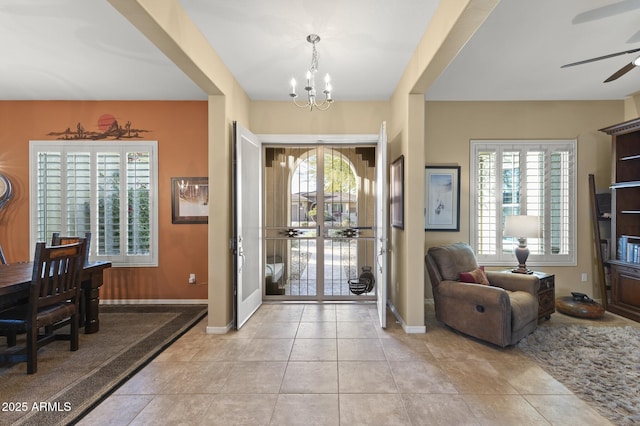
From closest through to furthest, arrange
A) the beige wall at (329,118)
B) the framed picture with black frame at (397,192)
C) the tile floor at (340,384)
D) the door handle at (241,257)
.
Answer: the tile floor at (340,384)
the door handle at (241,257)
the framed picture with black frame at (397,192)
the beige wall at (329,118)

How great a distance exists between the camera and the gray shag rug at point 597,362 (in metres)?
2.11

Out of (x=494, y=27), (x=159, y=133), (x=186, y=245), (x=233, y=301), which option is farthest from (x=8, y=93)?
(x=494, y=27)

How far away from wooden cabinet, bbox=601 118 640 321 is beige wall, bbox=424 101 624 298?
1.15ft

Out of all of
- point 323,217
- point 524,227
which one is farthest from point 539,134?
point 323,217

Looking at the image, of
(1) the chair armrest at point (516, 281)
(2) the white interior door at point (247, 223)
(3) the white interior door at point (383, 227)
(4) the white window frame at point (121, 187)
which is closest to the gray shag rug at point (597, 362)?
(1) the chair armrest at point (516, 281)

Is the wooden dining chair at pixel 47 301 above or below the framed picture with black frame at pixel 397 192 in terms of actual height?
below

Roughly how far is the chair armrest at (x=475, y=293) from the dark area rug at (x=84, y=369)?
298 centimetres

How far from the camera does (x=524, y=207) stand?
4297 mm

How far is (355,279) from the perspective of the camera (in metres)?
4.52

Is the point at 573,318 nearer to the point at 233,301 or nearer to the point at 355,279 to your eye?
the point at 355,279

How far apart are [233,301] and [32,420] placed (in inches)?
70.8

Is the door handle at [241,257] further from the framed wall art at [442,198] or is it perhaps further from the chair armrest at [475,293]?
the framed wall art at [442,198]

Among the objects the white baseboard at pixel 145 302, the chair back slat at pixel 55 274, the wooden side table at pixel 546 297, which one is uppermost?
the chair back slat at pixel 55 274

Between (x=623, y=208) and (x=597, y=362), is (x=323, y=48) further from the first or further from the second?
(x=623, y=208)
